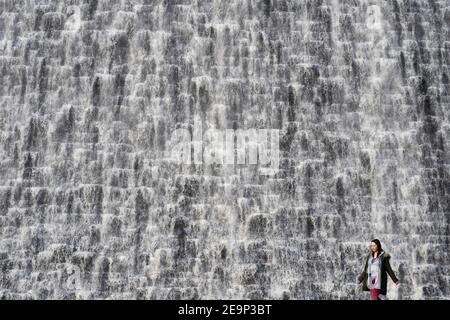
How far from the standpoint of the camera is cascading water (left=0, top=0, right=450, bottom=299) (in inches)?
464

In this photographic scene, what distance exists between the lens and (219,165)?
12477 mm

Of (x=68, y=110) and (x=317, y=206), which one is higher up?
(x=68, y=110)

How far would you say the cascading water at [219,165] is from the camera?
1179 centimetres

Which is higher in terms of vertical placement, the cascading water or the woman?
the cascading water

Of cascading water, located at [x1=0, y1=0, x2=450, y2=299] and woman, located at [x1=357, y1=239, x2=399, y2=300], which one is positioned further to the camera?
cascading water, located at [x1=0, y1=0, x2=450, y2=299]

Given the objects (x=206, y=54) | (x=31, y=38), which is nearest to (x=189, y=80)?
(x=206, y=54)

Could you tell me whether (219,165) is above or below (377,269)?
above

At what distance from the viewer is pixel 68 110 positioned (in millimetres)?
12742

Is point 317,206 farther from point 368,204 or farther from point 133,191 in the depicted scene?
point 133,191

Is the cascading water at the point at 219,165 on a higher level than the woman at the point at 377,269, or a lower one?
higher

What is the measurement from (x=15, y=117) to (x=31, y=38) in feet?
5.42

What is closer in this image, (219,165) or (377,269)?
(377,269)

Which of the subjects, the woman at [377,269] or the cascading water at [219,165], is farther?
the cascading water at [219,165]

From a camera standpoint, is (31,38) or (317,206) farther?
(31,38)
